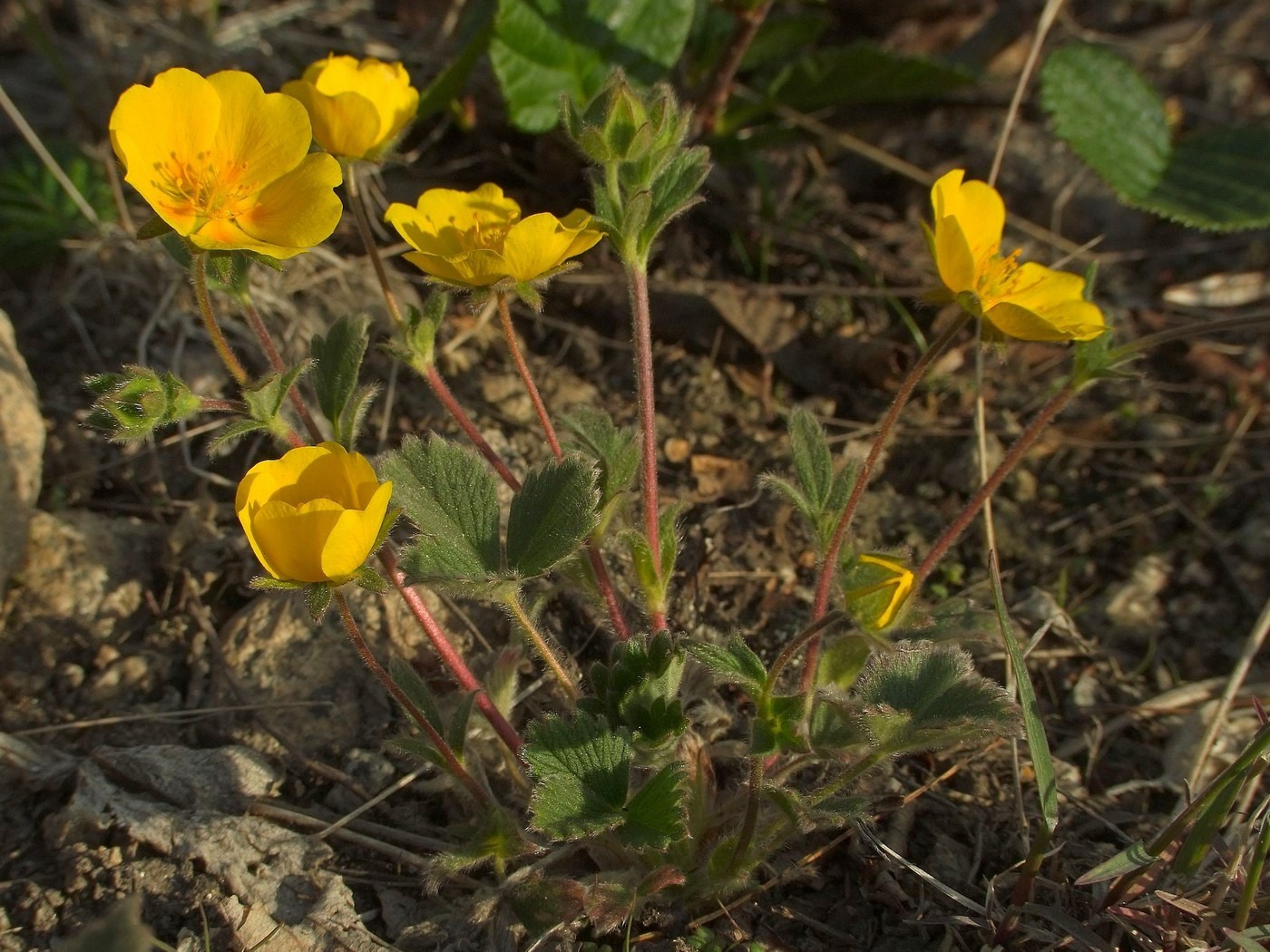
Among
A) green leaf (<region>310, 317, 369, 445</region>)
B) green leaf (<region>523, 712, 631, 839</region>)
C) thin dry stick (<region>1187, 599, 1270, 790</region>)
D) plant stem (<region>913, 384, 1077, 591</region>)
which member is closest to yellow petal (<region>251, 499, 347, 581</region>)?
green leaf (<region>310, 317, 369, 445</region>)

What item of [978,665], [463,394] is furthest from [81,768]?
[978,665]

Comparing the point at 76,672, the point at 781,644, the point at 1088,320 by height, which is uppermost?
the point at 1088,320

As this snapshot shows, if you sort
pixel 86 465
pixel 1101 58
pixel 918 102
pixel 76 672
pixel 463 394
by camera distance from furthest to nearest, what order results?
pixel 918 102 < pixel 1101 58 < pixel 463 394 < pixel 86 465 < pixel 76 672

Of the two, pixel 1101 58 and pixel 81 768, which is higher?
pixel 1101 58

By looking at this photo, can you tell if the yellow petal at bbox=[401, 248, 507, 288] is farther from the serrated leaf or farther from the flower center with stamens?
the serrated leaf

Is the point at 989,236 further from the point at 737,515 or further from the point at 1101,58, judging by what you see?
the point at 1101,58

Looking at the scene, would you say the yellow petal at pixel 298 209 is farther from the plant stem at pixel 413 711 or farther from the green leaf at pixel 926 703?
the green leaf at pixel 926 703
